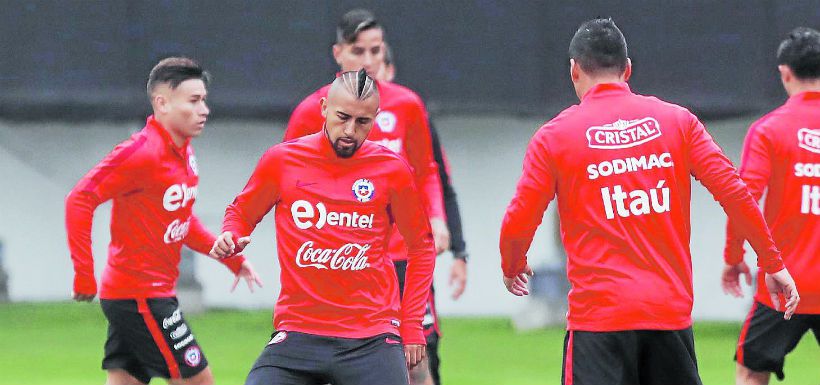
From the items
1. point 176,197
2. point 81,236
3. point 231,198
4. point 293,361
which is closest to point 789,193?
point 293,361

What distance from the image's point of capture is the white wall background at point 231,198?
1523 cm

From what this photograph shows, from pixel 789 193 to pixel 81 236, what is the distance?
3421 millimetres

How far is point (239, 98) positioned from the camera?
14.1 meters

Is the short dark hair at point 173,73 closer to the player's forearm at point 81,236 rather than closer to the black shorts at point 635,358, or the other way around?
the player's forearm at point 81,236

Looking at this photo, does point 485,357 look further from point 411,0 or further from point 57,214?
point 57,214

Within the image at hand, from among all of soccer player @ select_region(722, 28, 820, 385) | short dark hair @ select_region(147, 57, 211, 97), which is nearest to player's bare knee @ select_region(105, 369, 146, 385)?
short dark hair @ select_region(147, 57, 211, 97)

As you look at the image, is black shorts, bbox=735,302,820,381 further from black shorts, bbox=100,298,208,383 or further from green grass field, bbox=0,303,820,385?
green grass field, bbox=0,303,820,385

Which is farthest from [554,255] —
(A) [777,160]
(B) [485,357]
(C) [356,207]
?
(C) [356,207]

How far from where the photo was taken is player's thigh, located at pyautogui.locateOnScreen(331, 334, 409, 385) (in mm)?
5617

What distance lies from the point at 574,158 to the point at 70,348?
8669 millimetres

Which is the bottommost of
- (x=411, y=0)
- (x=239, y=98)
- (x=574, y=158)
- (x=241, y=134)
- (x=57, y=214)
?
(x=57, y=214)

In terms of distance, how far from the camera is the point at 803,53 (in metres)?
7.21

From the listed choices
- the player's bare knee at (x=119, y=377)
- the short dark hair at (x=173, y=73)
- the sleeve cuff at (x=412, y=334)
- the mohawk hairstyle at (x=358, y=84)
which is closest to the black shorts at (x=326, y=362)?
the sleeve cuff at (x=412, y=334)

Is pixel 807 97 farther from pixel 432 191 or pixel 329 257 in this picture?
pixel 329 257
